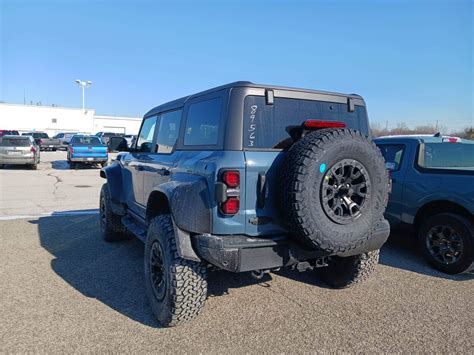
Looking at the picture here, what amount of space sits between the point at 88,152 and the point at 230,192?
17369 mm

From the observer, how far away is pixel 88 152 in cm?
1833

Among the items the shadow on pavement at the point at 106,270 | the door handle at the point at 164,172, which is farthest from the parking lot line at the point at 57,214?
the door handle at the point at 164,172

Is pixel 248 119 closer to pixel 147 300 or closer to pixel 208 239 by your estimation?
pixel 208 239

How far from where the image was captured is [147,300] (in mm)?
3592

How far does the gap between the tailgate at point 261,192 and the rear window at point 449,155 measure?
10.4 ft

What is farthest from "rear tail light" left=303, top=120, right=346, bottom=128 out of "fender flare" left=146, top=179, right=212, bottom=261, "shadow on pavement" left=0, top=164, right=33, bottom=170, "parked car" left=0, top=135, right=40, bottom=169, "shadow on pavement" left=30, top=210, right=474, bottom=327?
"shadow on pavement" left=0, top=164, right=33, bottom=170

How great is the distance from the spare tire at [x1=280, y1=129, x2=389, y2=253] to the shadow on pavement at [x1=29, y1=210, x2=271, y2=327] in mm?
1572

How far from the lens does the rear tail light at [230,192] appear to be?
273 cm

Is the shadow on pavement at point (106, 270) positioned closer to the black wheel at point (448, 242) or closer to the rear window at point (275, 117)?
the rear window at point (275, 117)

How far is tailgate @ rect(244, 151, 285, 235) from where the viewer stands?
2824 millimetres

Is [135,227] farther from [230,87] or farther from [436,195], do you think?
[436,195]

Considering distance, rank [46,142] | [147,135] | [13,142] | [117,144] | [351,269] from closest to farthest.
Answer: [351,269]
[147,135]
[117,144]
[13,142]
[46,142]

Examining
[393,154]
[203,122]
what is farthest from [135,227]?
[393,154]

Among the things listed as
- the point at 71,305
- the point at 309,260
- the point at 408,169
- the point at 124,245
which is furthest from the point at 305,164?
the point at 124,245
